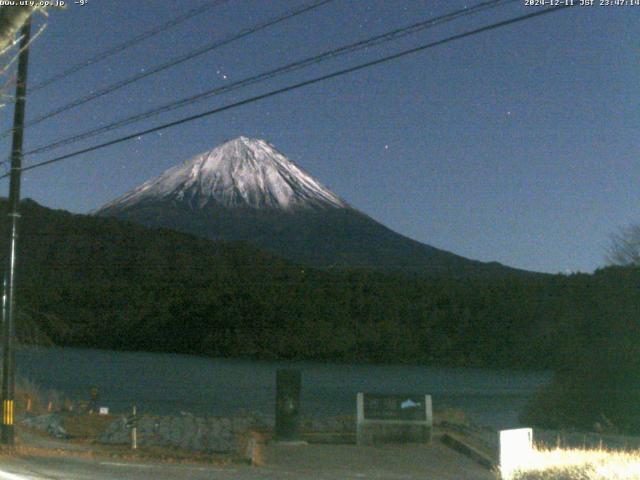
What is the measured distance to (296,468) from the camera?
48.5 feet

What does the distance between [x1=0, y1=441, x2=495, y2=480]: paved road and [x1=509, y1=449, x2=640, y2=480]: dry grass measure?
135 cm

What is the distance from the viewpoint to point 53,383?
36.4 meters

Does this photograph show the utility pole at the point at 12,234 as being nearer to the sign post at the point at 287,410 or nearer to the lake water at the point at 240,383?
the sign post at the point at 287,410

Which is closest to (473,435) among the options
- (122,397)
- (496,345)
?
(122,397)

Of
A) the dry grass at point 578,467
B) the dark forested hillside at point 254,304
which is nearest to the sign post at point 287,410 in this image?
the dry grass at point 578,467

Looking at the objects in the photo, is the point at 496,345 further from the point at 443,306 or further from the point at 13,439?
the point at 13,439

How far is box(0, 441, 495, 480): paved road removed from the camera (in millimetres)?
13297

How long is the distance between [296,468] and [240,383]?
952 inches

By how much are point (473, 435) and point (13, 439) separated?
882cm

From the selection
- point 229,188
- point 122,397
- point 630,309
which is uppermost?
point 229,188

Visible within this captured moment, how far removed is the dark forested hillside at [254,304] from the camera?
1992 inches

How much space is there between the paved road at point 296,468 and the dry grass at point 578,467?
135cm

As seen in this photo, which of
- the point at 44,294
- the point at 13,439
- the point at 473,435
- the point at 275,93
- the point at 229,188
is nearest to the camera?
the point at 275,93

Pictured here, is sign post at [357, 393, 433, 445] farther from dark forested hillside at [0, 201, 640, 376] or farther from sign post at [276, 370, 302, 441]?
dark forested hillside at [0, 201, 640, 376]
